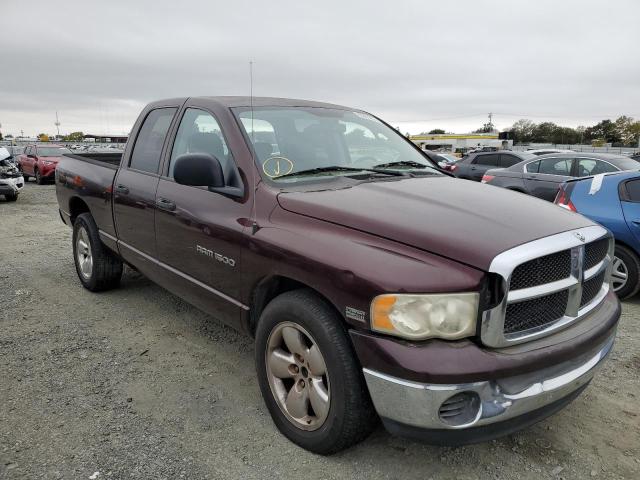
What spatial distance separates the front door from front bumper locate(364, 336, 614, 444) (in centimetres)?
119

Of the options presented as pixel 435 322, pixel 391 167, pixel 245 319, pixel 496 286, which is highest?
pixel 391 167

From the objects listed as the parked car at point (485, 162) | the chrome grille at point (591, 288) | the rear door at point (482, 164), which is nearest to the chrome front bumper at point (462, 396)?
the chrome grille at point (591, 288)

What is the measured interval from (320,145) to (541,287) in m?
1.75

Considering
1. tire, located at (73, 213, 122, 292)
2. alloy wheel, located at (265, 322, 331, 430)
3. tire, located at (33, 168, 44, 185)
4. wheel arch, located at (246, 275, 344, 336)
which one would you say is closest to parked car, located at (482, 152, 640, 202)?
tire, located at (73, 213, 122, 292)

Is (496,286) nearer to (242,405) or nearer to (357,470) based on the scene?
(357,470)

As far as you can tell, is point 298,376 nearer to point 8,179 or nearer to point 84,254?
point 84,254

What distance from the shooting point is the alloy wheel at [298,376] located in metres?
2.43

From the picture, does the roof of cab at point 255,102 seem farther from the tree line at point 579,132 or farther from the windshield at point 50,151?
the tree line at point 579,132

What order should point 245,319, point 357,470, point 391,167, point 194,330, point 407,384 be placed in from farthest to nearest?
point 194,330, point 391,167, point 245,319, point 357,470, point 407,384

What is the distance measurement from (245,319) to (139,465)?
0.93m

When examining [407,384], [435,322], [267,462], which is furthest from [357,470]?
[435,322]

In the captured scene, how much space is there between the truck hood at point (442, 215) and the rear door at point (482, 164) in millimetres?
12740

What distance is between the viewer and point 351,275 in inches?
87.2

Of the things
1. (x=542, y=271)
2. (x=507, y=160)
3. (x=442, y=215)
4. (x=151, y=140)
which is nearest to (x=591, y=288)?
(x=542, y=271)
